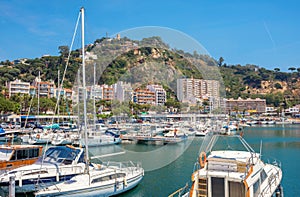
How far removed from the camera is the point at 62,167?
13023mm

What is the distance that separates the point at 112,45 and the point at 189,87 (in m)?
4.67

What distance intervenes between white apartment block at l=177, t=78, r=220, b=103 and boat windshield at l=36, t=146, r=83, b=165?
211 inches

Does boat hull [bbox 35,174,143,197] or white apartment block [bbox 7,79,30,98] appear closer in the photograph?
boat hull [bbox 35,174,143,197]

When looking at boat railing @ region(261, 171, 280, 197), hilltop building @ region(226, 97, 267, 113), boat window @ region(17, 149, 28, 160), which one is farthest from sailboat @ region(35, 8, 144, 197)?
hilltop building @ region(226, 97, 267, 113)

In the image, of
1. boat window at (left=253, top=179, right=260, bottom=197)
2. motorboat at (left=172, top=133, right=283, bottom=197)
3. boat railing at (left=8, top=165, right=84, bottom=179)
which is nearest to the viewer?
motorboat at (left=172, top=133, right=283, bottom=197)

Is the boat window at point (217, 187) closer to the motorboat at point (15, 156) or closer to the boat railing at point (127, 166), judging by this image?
the boat railing at point (127, 166)

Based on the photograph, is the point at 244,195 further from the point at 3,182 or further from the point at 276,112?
the point at 276,112

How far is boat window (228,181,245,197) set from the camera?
26.7ft

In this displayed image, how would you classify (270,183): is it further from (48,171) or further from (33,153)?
(33,153)

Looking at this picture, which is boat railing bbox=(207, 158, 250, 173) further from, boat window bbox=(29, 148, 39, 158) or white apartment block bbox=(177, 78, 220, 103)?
boat window bbox=(29, 148, 39, 158)

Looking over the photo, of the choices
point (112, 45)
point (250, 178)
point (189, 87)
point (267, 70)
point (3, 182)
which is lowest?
point (3, 182)

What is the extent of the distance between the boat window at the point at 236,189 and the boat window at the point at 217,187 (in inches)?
8.4

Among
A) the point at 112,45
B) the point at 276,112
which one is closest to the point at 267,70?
the point at 276,112

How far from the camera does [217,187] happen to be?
325 inches
